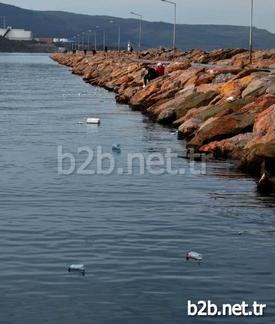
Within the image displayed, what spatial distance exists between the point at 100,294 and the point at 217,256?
2.59 meters

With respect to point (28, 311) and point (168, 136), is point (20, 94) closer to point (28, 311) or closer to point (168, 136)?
point (168, 136)

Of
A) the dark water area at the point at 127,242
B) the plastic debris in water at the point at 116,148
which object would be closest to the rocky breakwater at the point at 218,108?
the dark water area at the point at 127,242

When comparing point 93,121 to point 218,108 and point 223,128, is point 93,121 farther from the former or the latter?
point 223,128

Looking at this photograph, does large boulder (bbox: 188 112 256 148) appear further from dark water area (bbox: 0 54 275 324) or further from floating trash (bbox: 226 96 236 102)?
floating trash (bbox: 226 96 236 102)

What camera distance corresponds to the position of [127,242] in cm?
1373

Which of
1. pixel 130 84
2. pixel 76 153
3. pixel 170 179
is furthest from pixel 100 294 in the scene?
pixel 130 84

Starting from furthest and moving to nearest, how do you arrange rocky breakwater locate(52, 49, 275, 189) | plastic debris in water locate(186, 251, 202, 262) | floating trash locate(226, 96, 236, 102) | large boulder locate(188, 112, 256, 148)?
floating trash locate(226, 96, 236, 102) < large boulder locate(188, 112, 256, 148) < rocky breakwater locate(52, 49, 275, 189) < plastic debris in water locate(186, 251, 202, 262)

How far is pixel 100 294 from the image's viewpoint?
1107 cm

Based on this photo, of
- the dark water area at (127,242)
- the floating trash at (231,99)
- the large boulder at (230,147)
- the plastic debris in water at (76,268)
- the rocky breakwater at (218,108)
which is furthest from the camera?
the floating trash at (231,99)

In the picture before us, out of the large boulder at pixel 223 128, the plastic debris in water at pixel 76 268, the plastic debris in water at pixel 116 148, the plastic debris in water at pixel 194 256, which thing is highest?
the large boulder at pixel 223 128

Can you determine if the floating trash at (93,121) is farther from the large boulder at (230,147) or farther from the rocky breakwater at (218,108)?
the large boulder at (230,147)

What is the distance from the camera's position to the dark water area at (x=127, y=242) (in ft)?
35.2

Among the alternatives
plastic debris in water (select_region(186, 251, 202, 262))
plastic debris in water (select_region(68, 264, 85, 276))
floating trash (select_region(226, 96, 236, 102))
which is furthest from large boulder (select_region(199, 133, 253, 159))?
plastic debris in water (select_region(68, 264, 85, 276))

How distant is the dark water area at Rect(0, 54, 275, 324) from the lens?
10742mm
